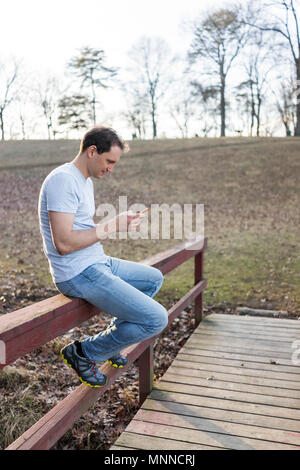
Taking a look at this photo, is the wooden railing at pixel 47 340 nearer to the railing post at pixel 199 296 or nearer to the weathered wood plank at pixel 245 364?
the weathered wood plank at pixel 245 364

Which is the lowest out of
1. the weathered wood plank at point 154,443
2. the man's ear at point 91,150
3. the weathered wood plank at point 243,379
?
the weathered wood plank at point 243,379

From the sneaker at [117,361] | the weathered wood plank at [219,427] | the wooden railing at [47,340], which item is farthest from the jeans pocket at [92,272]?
the weathered wood plank at [219,427]

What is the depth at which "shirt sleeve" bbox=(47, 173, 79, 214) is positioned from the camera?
238 centimetres

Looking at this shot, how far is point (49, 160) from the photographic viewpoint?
78.5ft

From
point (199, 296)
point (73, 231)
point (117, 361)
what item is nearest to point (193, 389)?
point (117, 361)

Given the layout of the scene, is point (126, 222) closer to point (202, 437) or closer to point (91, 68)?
point (202, 437)

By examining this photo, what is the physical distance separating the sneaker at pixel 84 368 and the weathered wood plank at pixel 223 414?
83 cm

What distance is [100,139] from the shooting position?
2611mm

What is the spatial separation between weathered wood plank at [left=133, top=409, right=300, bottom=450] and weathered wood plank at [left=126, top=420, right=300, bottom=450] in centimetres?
4

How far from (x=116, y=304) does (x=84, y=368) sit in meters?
0.49

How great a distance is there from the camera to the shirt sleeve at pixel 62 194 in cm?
238

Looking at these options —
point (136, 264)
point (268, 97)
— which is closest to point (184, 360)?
point (136, 264)

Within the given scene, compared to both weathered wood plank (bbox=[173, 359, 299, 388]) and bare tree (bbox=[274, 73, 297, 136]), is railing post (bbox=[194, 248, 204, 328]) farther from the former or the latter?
bare tree (bbox=[274, 73, 297, 136])

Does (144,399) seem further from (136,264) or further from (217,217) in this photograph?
(217,217)
